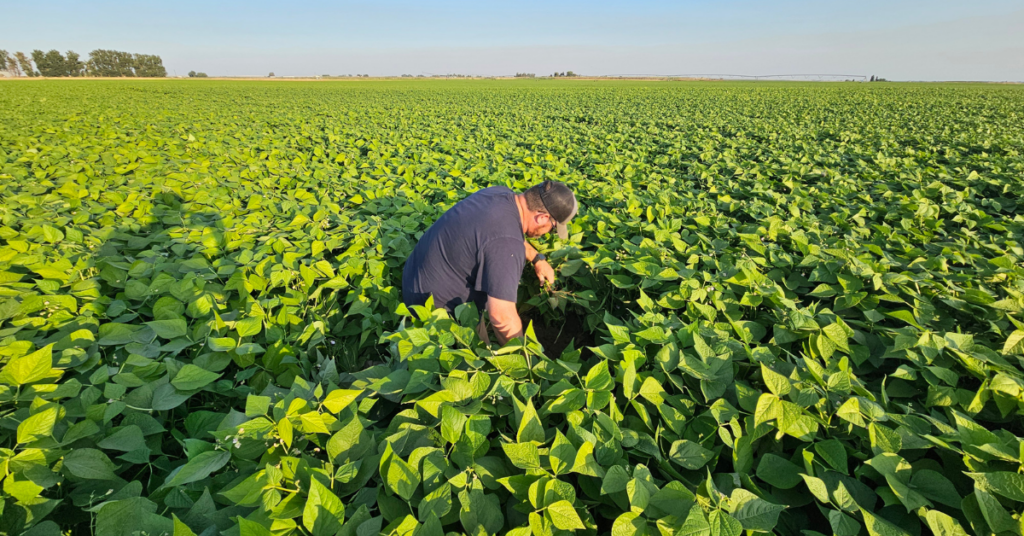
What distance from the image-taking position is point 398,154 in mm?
8469

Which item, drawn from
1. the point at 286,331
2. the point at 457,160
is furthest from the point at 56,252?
the point at 457,160

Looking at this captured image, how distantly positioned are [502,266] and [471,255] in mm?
278

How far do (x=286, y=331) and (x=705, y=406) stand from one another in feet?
7.78

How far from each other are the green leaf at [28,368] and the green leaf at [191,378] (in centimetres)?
51

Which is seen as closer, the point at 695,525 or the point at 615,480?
the point at 695,525

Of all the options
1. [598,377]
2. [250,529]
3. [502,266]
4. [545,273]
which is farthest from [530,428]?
[545,273]

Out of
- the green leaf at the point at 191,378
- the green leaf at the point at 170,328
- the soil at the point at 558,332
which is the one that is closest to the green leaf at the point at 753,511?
the green leaf at the point at 191,378

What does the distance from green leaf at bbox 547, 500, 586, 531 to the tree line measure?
10483 cm

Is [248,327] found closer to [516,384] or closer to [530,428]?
[516,384]

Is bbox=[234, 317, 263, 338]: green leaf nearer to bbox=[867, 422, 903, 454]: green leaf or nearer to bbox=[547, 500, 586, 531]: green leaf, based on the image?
bbox=[547, 500, 586, 531]: green leaf

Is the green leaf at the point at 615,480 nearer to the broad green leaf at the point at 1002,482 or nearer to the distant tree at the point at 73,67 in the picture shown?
the broad green leaf at the point at 1002,482

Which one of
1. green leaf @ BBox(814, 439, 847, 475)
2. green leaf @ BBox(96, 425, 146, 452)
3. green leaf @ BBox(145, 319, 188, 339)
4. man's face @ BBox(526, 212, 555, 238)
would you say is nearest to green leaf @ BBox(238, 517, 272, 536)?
green leaf @ BBox(96, 425, 146, 452)

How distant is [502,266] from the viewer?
8.93 ft

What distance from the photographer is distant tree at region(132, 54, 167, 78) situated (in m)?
76.1
